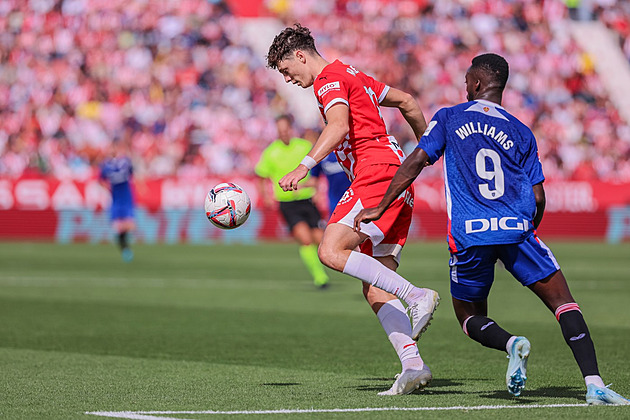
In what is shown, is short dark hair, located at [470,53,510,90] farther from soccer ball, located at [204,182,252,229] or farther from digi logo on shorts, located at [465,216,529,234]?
soccer ball, located at [204,182,252,229]

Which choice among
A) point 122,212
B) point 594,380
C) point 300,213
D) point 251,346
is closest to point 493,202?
point 594,380

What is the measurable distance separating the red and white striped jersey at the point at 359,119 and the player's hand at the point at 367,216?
24.7 inches

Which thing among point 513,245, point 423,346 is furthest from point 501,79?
point 423,346

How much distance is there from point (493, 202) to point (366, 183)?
3.67 ft

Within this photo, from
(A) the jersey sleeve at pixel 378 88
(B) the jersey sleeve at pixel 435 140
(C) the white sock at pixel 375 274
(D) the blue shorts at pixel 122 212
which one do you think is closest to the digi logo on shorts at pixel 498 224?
(B) the jersey sleeve at pixel 435 140

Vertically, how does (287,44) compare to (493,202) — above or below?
above

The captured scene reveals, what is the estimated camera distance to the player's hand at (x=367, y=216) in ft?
22.1

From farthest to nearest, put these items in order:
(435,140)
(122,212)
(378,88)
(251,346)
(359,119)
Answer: (122,212)
(251,346)
(378,88)
(359,119)
(435,140)

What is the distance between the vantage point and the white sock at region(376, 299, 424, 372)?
7105 millimetres

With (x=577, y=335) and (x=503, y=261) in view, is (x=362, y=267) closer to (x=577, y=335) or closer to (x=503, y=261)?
(x=503, y=261)

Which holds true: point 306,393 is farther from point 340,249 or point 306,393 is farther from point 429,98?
point 429,98

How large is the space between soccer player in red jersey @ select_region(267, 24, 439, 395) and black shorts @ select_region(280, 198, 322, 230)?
9346 mm

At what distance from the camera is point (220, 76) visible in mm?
34188

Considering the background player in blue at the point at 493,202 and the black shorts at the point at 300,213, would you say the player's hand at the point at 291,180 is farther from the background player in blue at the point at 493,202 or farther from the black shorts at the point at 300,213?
the black shorts at the point at 300,213
